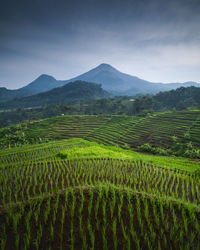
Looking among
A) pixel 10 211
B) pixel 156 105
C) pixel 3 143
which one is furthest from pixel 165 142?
pixel 156 105

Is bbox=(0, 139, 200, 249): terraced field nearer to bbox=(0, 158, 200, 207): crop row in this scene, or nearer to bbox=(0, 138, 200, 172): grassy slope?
bbox=(0, 158, 200, 207): crop row

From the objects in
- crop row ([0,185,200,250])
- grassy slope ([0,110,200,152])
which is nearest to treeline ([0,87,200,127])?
grassy slope ([0,110,200,152])

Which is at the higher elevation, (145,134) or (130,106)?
(130,106)

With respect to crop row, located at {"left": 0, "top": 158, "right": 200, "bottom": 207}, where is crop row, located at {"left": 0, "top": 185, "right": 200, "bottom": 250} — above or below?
above

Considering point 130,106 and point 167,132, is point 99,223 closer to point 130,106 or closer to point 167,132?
point 167,132

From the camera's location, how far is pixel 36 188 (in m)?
4.71

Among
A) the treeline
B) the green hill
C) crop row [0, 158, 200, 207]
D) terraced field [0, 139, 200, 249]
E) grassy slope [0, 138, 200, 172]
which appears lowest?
the green hill

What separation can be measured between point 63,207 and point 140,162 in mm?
5864

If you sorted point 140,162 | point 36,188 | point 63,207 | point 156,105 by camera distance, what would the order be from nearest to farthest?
point 63,207
point 36,188
point 140,162
point 156,105

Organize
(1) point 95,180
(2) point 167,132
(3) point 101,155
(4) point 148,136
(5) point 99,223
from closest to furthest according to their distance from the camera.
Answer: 1. (5) point 99,223
2. (1) point 95,180
3. (3) point 101,155
4. (4) point 148,136
5. (2) point 167,132

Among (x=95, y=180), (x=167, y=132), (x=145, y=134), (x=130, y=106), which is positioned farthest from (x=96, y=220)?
(x=130, y=106)

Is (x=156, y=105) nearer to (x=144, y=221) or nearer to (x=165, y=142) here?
(x=165, y=142)

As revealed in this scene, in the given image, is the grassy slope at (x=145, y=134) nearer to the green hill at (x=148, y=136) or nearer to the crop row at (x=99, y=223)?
the green hill at (x=148, y=136)

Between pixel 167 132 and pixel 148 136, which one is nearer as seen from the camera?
pixel 148 136
